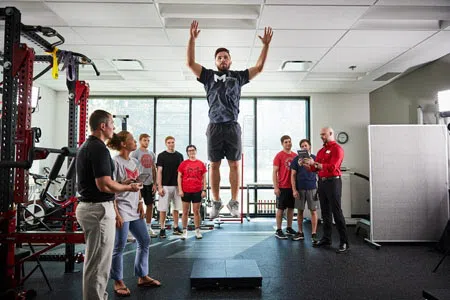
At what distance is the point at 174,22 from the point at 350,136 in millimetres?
4830

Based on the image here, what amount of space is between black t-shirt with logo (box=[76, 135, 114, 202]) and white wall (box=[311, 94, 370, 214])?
216 inches

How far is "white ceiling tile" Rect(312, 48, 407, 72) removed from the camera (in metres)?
4.34

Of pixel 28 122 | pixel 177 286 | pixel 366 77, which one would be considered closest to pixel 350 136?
pixel 366 77

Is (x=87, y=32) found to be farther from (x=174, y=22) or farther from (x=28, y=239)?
(x=28, y=239)

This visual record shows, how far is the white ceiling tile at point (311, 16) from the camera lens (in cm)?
313

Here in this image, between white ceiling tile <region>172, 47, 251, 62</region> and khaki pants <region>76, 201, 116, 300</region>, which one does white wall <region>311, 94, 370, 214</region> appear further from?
khaki pants <region>76, 201, 116, 300</region>

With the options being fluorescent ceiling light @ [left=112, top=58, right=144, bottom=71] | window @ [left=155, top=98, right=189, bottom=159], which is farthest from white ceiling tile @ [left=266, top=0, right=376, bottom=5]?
window @ [left=155, top=98, right=189, bottom=159]

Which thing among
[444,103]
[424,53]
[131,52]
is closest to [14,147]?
[131,52]

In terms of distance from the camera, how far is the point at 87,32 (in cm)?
376

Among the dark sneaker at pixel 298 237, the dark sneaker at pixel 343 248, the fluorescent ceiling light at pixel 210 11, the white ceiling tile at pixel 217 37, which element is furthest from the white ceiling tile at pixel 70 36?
the dark sneaker at pixel 343 248

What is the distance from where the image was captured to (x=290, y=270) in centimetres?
342

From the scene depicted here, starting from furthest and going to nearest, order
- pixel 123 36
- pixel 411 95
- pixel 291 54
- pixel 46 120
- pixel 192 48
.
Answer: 1. pixel 46 120
2. pixel 411 95
3. pixel 291 54
4. pixel 123 36
5. pixel 192 48

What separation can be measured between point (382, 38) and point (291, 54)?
1.20 meters

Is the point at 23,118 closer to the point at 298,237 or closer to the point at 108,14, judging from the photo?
the point at 108,14
